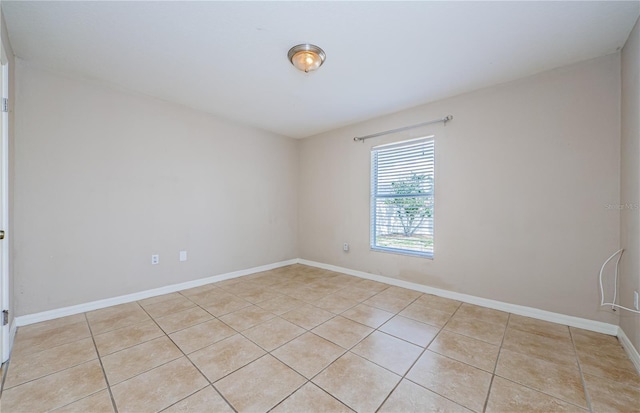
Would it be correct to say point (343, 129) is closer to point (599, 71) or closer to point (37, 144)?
point (599, 71)

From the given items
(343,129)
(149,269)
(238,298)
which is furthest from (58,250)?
(343,129)

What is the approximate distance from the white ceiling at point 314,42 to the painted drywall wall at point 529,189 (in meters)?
0.27

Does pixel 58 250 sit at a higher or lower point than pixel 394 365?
higher

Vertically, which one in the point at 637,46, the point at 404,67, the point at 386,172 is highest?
the point at 404,67

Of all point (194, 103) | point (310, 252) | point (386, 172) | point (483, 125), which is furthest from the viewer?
point (310, 252)

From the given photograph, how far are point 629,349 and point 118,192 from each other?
4.75m

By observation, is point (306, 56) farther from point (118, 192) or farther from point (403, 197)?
point (118, 192)

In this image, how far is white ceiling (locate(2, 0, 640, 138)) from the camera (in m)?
1.67

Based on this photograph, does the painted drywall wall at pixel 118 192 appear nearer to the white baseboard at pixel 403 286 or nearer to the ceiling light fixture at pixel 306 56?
the white baseboard at pixel 403 286

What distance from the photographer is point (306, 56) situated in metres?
2.10

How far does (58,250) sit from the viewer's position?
242 centimetres

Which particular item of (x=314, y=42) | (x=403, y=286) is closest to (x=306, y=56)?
(x=314, y=42)

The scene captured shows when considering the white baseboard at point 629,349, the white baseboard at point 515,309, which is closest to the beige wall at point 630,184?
the white baseboard at point 629,349

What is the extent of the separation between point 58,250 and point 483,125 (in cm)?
455
